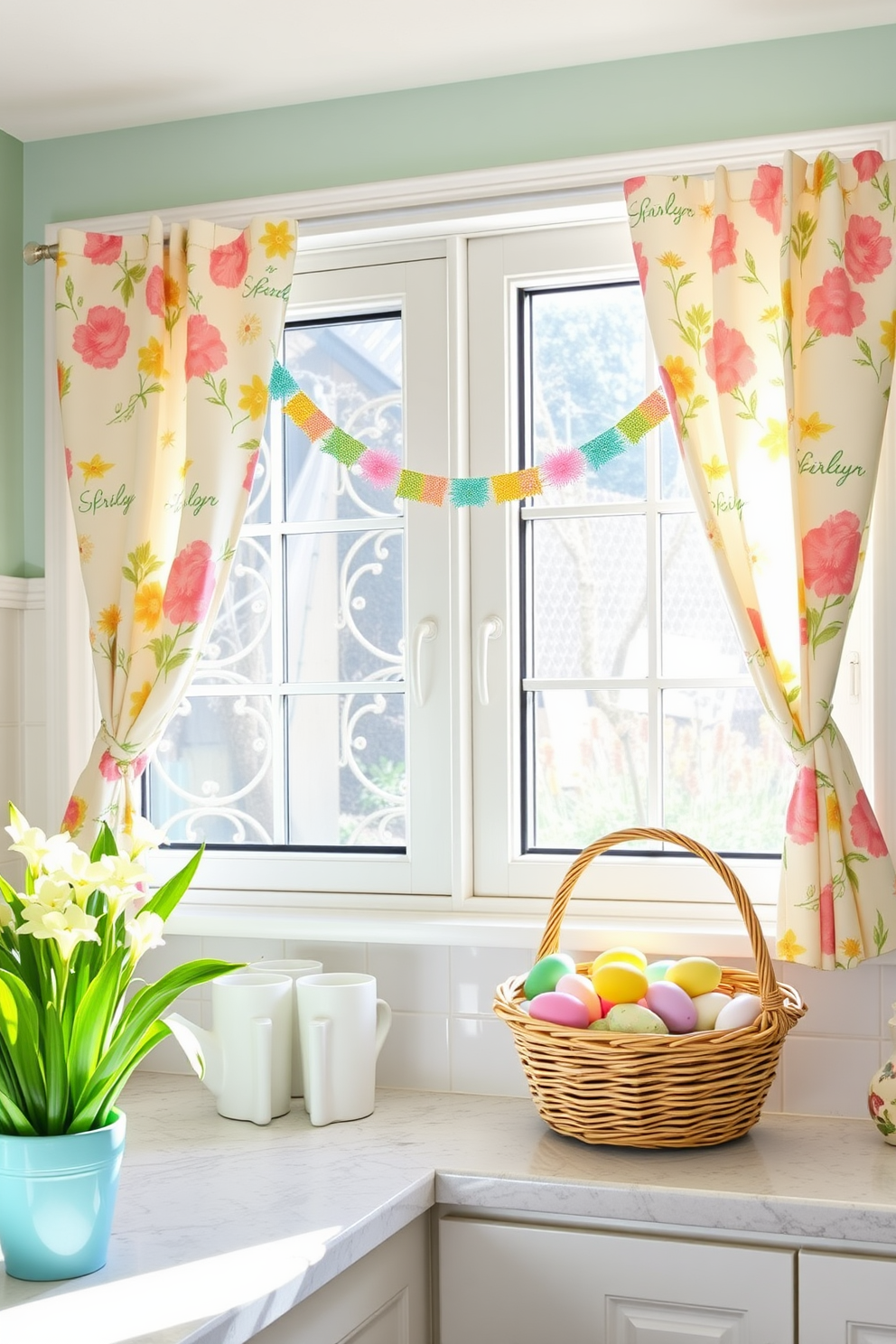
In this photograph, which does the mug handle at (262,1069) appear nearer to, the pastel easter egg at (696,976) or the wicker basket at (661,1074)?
the wicker basket at (661,1074)

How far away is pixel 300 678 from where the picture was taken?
2391 millimetres

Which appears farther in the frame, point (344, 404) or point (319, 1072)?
point (344, 404)

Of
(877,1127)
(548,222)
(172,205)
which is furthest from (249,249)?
(877,1127)

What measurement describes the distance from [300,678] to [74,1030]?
1.06 m

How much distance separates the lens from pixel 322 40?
211cm

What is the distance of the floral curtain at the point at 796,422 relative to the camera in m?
1.90

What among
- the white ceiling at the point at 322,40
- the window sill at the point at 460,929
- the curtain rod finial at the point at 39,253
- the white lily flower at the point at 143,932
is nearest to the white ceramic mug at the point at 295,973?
the window sill at the point at 460,929

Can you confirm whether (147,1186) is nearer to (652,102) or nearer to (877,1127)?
(877,1127)

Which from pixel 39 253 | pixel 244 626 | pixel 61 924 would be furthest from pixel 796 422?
pixel 39 253

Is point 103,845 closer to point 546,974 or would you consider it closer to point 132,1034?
point 132,1034

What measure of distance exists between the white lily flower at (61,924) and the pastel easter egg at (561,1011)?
2.27 ft

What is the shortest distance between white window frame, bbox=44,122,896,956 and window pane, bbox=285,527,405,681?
0.46ft

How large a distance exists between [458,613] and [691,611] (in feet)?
1.28

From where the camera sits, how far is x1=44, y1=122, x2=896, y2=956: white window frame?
79.5 inches
